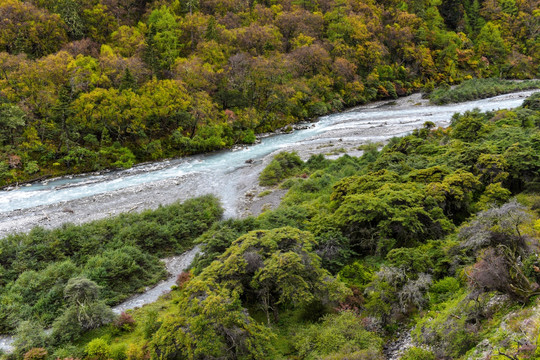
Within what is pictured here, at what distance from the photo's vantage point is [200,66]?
1772 inches

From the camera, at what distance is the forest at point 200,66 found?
113ft

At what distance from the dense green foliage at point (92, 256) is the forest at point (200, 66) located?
14.2 m

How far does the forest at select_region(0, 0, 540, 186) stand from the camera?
34.3 m

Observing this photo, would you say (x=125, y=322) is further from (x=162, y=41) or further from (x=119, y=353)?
(x=162, y=41)

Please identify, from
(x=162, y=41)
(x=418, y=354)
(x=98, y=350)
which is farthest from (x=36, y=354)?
(x=162, y=41)

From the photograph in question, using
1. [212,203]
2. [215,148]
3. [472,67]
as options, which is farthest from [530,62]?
[212,203]

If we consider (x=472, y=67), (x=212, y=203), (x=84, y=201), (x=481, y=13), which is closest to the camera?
(x=212, y=203)

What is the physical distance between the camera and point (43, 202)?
88.5 feet

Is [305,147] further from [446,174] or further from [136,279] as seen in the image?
[136,279]

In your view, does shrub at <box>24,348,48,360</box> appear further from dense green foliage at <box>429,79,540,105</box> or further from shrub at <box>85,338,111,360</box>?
dense green foliage at <box>429,79,540,105</box>

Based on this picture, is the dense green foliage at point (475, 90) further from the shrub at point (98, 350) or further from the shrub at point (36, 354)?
the shrub at point (36, 354)

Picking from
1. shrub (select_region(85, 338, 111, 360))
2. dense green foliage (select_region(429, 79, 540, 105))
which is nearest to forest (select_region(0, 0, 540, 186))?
dense green foliage (select_region(429, 79, 540, 105))

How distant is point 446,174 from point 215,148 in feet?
89.1

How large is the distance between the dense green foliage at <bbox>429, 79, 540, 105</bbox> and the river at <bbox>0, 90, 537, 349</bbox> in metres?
6.05
